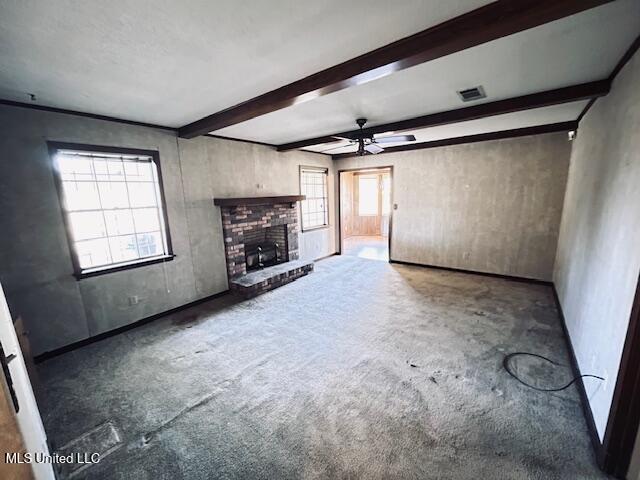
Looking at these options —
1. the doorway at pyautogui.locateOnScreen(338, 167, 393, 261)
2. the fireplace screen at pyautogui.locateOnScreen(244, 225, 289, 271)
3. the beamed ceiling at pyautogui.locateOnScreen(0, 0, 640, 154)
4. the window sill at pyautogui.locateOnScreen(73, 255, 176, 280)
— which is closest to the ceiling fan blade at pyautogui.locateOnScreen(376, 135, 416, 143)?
the beamed ceiling at pyautogui.locateOnScreen(0, 0, 640, 154)

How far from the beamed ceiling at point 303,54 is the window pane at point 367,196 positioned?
6.35m

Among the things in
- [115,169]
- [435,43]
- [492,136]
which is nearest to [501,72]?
[435,43]

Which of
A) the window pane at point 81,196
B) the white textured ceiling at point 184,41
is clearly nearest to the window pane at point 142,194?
the window pane at point 81,196

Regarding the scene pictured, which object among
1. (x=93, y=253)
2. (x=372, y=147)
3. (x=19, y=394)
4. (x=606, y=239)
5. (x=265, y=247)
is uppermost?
(x=372, y=147)

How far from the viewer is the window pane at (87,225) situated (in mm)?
3033

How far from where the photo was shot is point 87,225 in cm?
315

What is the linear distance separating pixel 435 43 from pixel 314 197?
5.04 meters

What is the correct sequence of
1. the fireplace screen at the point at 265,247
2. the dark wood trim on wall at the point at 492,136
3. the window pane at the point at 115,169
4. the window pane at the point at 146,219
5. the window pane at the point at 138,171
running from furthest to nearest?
1. the fireplace screen at the point at 265,247
2. the dark wood trim on wall at the point at 492,136
3. the window pane at the point at 146,219
4. the window pane at the point at 138,171
5. the window pane at the point at 115,169

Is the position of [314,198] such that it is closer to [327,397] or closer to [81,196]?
[81,196]

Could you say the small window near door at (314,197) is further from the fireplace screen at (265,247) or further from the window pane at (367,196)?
the window pane at (367,196)

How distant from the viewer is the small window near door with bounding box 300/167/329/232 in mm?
6223

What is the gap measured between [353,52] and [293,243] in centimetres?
423

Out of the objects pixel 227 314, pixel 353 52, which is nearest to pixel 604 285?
pixel 353 52

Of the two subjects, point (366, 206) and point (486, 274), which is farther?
point (366, 206)
